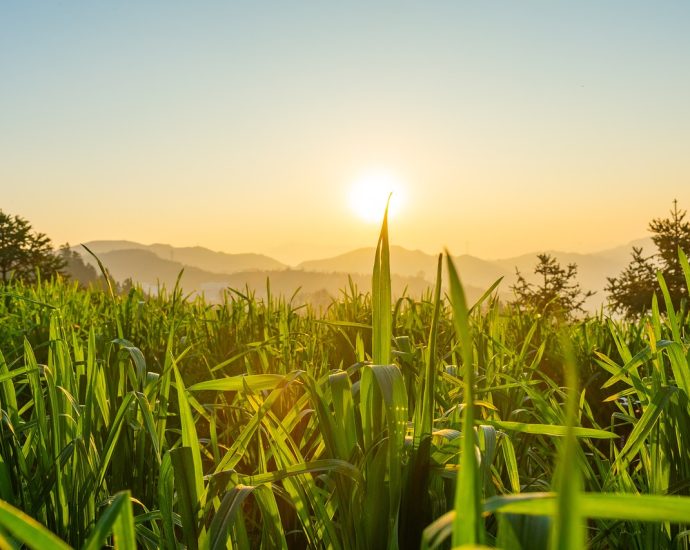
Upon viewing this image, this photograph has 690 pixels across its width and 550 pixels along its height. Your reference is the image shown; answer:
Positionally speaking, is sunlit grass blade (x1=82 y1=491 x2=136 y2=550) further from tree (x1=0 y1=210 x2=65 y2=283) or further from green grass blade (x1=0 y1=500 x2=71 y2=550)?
tree (x1=0 y1=210 x2=65 y2=283)

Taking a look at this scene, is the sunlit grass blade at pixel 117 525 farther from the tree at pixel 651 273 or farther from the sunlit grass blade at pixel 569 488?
the tree at pixel 651 273

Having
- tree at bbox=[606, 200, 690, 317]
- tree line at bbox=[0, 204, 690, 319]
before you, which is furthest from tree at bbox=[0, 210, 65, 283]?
tree at bbox=[606, 200, 690, 317]

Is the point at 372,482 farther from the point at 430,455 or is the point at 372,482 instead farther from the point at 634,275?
the point at 634,275

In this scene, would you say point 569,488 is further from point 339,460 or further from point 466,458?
point 339,460

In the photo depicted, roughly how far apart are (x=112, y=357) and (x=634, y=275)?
49.5ft

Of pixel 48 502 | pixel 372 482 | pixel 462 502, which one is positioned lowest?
pixel 48 502

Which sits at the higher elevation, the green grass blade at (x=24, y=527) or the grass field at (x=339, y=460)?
the green grass blade at (x=24, y=527)

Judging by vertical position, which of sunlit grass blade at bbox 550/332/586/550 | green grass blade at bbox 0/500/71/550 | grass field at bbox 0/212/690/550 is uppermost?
sunlit grass blade at bbox 550/332/586/550

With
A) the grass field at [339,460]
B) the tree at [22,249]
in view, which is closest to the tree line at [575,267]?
the tree at [22,249]

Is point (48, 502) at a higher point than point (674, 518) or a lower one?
lower

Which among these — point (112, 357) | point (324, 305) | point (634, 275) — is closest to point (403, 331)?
point (112, 357)

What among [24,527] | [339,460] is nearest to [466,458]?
[24,527]

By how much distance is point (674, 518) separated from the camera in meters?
0.45

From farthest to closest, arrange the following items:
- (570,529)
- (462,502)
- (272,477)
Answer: (272,477), (462,502), (570,529)
